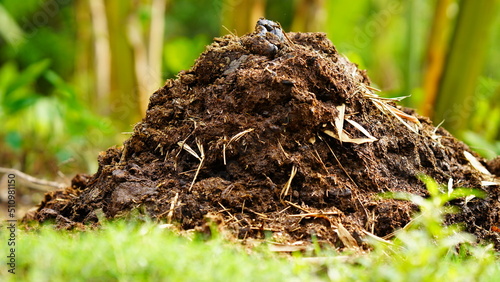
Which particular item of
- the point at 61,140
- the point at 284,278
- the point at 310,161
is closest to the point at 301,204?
the point at 310,161

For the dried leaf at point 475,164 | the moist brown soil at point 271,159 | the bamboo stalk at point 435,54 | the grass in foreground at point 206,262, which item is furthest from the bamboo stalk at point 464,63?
the grass in foreground at point 206,262

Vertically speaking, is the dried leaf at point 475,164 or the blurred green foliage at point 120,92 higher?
the blurred green foliage at point 120,92

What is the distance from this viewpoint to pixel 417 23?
8.16 m

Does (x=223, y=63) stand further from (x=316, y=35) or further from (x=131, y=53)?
(x=131, y=53)

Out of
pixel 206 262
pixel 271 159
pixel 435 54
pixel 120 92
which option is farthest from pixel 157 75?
pixel 206 262

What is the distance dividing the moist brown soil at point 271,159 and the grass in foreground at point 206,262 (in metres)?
0.29

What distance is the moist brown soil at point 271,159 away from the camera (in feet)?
8.33

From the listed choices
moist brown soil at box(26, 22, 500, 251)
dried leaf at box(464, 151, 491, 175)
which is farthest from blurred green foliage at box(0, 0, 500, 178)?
moist brown soil at box(26, 22, 500, 251)

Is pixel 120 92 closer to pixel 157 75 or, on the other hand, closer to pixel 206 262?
pixel 157 75

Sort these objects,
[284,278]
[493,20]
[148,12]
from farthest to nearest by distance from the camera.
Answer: [148,12]
[493,20]
[284,278]

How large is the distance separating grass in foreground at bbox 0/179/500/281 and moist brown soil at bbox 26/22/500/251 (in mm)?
286

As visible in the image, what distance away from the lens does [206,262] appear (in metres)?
1.87

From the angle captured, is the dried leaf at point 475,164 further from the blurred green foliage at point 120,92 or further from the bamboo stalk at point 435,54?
the bamboo stalk at point 435,54

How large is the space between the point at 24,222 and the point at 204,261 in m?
1.53
